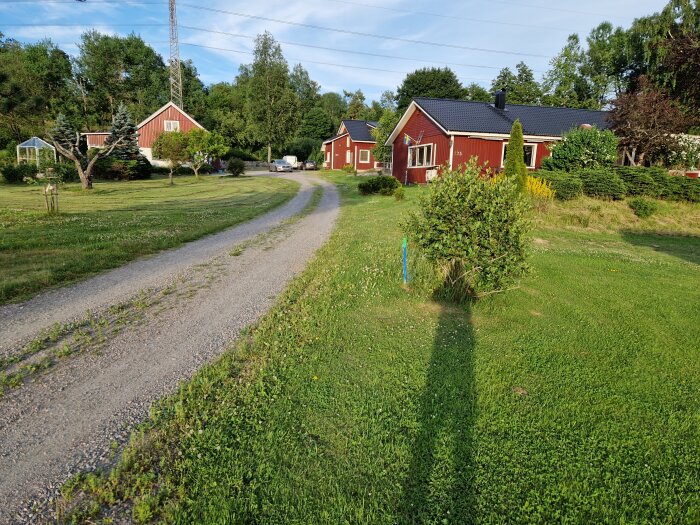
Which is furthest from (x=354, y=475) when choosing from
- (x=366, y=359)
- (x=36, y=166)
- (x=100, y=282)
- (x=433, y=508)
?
(x=36, y=166)

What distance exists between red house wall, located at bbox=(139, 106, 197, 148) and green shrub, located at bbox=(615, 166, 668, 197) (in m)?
38.3

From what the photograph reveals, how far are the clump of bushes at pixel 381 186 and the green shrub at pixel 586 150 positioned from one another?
8112 mm

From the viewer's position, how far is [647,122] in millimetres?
21750

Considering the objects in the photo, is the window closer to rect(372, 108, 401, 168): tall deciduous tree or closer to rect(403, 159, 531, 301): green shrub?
rect(372, 108, 401, 168): tall deciduous tree

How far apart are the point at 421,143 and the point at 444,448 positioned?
25518 mm

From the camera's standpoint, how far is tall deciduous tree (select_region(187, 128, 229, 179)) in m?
A: 33.7

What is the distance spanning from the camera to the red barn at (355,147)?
147 feet

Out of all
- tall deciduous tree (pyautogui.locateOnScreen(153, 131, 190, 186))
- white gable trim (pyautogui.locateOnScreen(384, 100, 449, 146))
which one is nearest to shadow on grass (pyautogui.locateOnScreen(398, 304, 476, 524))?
white gable trim (pyautogui.locateOnScreen(384, 100, 449, 146))

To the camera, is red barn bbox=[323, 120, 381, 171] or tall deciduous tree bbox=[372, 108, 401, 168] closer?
tall deciduous tree bbox=[372, 108, 401, 168]

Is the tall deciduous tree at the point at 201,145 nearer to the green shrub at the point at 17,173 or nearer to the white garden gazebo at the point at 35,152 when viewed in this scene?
the white garden gazebo at the point at 35,152

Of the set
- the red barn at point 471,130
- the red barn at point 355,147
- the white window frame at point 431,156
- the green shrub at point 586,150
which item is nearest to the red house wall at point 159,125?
the red barn at point 355,147

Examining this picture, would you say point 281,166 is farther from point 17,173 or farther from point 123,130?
point 17,173

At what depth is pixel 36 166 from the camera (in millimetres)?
29344

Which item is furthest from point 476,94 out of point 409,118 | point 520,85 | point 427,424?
point 427,424
